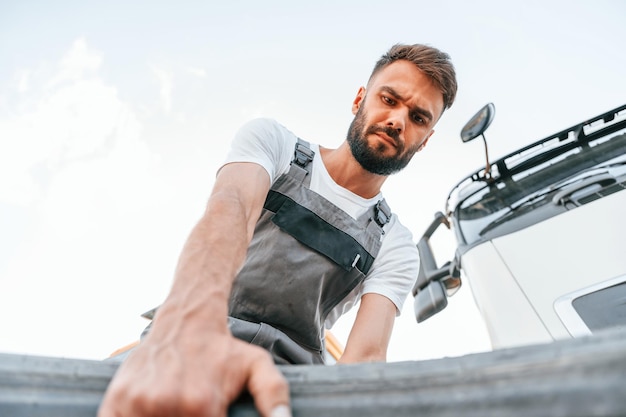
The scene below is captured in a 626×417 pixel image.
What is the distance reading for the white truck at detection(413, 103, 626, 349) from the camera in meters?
1.55

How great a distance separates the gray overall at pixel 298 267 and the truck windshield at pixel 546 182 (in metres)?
0.74

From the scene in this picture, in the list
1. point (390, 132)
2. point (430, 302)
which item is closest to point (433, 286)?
point (430, 302)

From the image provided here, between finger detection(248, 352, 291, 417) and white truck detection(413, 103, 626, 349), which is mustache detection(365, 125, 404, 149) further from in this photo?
finger detection(248, 352, 291, 417)

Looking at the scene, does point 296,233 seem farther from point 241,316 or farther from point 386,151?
point 386,151

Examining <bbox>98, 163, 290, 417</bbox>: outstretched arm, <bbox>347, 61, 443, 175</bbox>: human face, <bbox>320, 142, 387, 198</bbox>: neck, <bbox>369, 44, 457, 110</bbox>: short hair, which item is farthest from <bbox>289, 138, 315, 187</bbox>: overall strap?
<bbox>98, 163, 290, 417</bbox>: outstretched arm

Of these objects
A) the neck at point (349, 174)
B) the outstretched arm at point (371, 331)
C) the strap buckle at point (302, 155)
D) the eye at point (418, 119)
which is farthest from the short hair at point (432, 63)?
the outstretched arm at point (371, 331)

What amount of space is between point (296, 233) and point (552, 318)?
3.14 feet

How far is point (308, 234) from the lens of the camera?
166 cm

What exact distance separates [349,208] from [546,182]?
1.17 m

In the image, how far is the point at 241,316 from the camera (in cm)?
155

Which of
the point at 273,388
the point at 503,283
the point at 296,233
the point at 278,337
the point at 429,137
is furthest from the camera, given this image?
the point at 429,137

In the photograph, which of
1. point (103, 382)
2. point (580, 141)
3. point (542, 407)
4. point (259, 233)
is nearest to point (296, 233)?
point (259, 233)

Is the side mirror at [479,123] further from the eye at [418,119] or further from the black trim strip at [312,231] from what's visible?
the black trim strip at [312,231]

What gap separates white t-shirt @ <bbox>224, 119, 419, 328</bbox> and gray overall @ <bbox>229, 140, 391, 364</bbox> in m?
0.05
